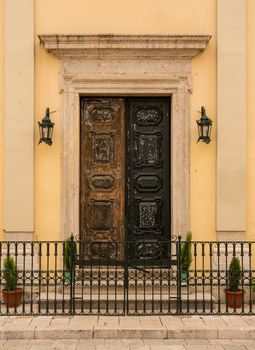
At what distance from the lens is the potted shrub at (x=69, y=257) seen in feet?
28.2

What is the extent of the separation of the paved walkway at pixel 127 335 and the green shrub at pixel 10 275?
0.91 meters

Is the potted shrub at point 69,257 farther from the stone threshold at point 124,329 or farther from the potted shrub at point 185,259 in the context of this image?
the potted shrub at point 185,259

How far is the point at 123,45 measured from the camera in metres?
9.93

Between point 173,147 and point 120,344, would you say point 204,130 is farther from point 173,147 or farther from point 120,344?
point 120,344

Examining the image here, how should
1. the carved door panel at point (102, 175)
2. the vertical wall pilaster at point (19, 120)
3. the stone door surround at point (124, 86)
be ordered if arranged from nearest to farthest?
the vertical wall pilaster at point (19, 120) < the stone door surround at point (124, 86) < the carved door panel at point (102, 175)

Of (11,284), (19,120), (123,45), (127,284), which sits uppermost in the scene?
(123,45)

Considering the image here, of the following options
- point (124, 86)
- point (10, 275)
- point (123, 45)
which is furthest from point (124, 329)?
point (123, 45)

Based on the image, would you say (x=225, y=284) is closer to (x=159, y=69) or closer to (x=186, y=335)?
(x=186, y=335)

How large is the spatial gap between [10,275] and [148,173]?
2.94m

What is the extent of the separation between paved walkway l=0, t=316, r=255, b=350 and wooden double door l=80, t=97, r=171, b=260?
2287mm

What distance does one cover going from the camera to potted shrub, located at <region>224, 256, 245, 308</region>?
29.8ft

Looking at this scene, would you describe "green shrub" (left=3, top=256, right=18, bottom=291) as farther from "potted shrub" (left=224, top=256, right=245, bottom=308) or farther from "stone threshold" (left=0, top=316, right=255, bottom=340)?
"potted shrub" (left=224, top=256, right=245, bottom=308)

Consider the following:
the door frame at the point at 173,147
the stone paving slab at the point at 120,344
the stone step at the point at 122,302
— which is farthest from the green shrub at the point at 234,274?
the stone paving slab at the point at 120,344

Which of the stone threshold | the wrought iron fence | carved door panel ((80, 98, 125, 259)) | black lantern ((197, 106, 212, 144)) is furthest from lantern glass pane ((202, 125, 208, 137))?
the stone threshold
